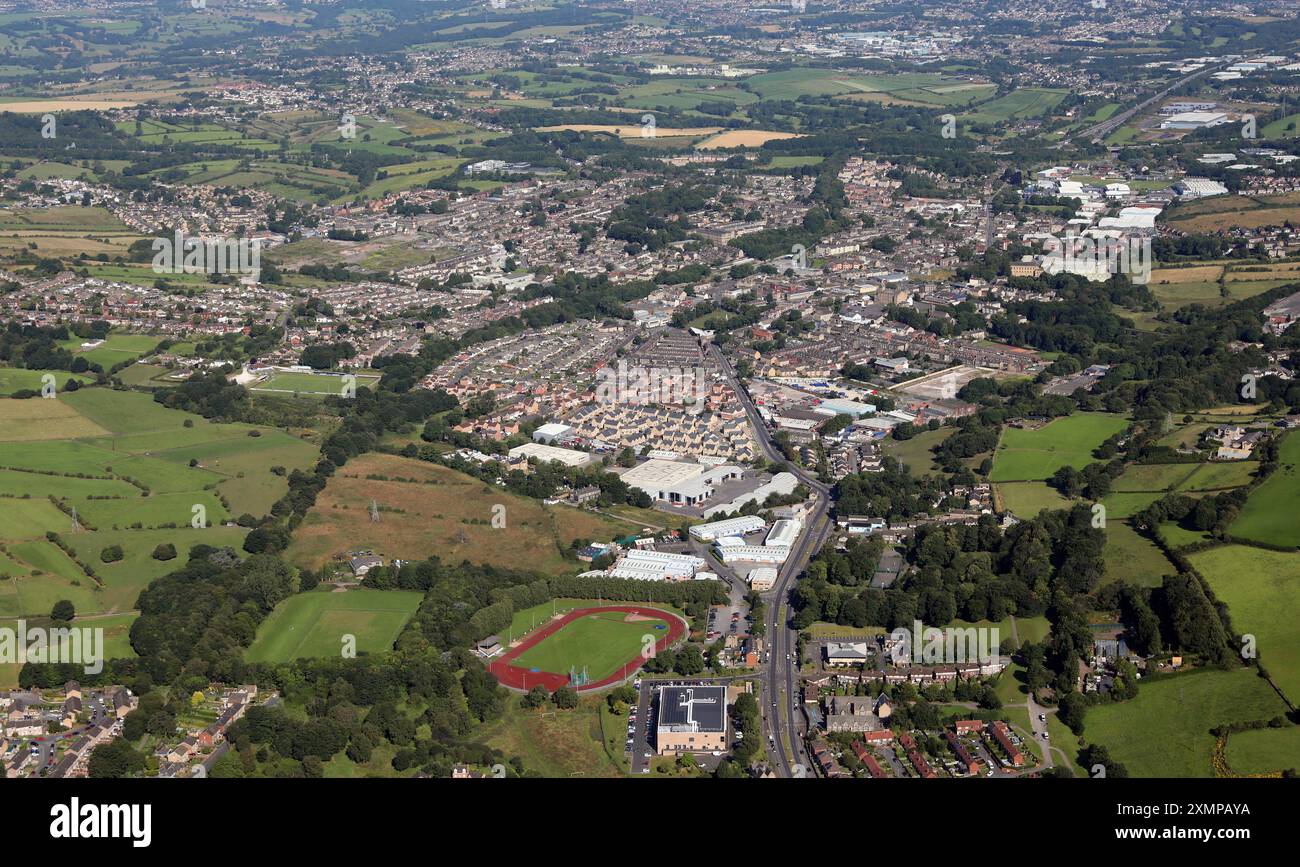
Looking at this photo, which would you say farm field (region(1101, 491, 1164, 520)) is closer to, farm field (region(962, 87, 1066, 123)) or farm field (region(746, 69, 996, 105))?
farm field (region(962, 87, 1066, 123))

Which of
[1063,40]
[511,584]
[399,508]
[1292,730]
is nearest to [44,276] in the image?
[399,508]

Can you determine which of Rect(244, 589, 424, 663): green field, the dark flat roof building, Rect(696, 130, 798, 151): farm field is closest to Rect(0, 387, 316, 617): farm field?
Rect(244, 589, 424, 663): green field

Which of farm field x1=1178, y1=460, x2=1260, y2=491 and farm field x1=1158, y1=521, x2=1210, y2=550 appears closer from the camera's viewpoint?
farm field x1=1158, y1=521, x2=1210, y2=550

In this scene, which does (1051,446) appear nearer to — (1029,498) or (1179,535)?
(1029,498)

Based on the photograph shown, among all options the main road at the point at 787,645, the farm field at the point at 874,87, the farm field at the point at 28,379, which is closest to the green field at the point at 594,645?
the main road at the point at 787,645

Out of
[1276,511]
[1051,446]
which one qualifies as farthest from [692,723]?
[1051,446]

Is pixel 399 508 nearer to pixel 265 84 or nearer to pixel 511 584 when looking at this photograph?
pixel 511 584

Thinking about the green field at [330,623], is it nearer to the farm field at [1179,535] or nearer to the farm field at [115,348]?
the farm field at [1179,535]
